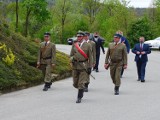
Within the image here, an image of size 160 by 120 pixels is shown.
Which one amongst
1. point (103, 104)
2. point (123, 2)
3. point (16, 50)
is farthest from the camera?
point (123, 2)

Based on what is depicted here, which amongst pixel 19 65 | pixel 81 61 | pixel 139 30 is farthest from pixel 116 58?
pixel 139 30

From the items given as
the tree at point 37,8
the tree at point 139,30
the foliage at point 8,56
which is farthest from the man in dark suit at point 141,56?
the tree at point 37,8

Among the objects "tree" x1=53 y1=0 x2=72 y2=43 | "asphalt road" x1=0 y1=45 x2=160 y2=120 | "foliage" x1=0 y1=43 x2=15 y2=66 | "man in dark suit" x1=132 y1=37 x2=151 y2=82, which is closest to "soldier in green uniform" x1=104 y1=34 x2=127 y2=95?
"asphalt road" x1=0 y1=45 x2=160 y2=120

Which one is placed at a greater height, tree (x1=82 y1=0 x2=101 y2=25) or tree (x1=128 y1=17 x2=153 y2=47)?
tree (x1=82 y1=0 x2=101 y2=25)

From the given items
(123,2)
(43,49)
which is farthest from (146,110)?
(123,2)

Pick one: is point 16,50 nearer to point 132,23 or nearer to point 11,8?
point 132,23

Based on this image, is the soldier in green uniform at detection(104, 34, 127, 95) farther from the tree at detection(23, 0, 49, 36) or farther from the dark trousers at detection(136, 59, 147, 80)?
the tree at detection(23, 0, 49, 36)

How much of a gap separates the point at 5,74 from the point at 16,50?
3.21 meters

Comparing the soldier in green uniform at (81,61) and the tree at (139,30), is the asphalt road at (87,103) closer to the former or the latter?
the soldier in green uniform at (81,61)

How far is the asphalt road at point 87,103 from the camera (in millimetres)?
10297

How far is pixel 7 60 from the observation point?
1603 centimetres

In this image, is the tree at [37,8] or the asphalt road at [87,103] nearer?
the asphalt road at [87,103]

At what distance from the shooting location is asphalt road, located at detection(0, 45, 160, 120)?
1030 centimetres

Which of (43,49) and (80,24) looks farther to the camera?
(80,24)
